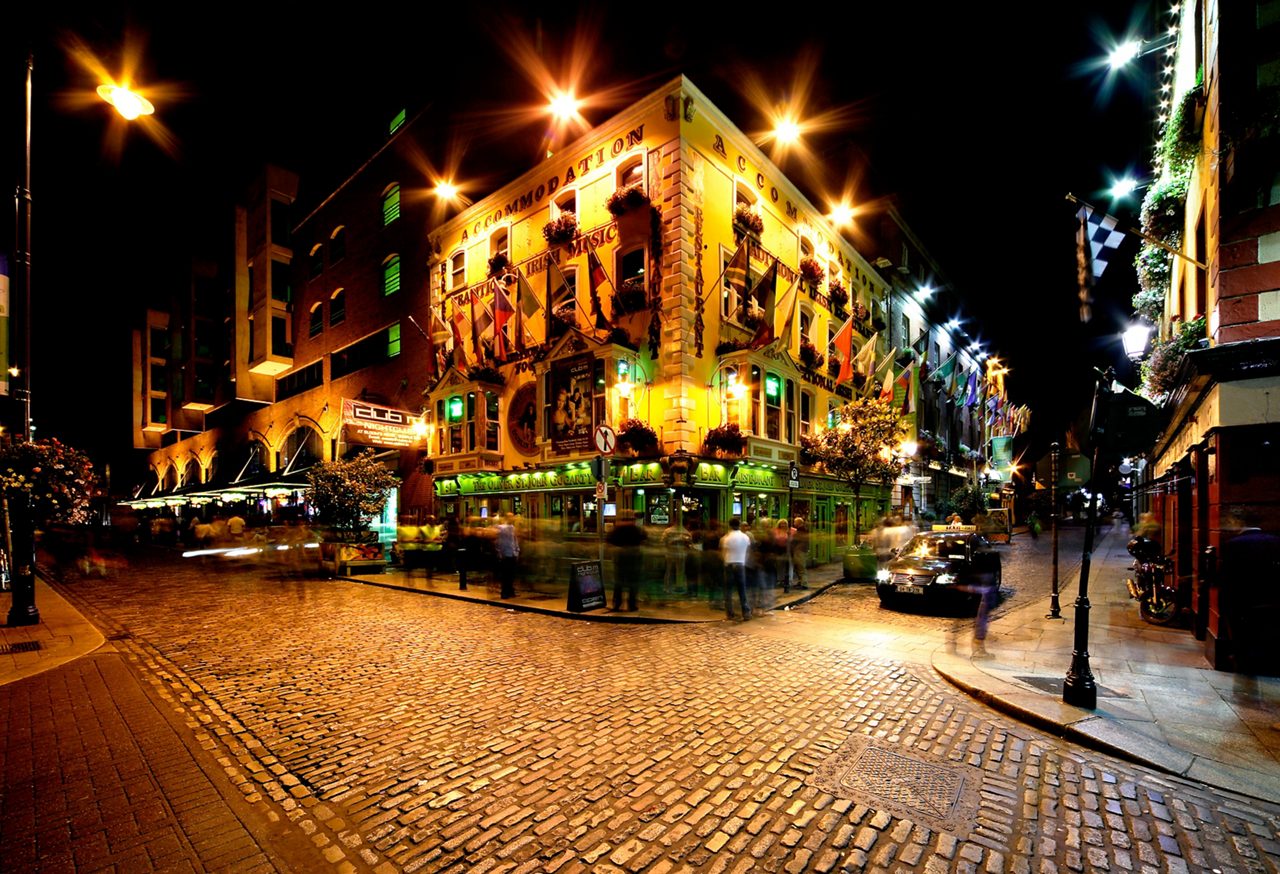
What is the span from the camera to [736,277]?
1822cm

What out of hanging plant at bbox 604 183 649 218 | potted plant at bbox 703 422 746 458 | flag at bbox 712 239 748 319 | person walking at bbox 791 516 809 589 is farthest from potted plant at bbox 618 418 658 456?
hanging plant at bbox 604 183 649 218

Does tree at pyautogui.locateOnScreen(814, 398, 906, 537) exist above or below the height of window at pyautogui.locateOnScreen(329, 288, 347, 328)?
below

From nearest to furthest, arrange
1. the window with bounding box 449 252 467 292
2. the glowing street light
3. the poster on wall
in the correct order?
1. the glowing street light
2. the poster on wall
3. the window with bounding box 449 252 467 292

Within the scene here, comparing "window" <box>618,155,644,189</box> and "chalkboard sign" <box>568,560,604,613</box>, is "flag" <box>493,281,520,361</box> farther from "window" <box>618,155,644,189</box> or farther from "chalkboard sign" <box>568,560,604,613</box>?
"chalkboard sign" <box>568,560,604,613</box>

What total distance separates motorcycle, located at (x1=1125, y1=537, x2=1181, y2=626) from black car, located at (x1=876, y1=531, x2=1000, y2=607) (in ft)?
7.94

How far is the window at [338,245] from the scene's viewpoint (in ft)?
102

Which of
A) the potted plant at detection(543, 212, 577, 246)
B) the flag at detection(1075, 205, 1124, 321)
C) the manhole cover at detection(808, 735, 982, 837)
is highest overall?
the potted plant at detection(543, 212, 577, 246)

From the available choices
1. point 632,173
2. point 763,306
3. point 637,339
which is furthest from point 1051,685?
point 632,173

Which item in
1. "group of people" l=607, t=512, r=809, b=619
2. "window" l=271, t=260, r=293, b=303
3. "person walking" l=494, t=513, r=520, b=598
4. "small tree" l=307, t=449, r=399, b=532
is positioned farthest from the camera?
"window" l=271, t=260, r=293, b=303

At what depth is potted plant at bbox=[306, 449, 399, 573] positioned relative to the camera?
18562mm

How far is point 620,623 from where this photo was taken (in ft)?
34.9

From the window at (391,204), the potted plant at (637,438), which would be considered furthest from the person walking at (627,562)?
the window at (391,204)

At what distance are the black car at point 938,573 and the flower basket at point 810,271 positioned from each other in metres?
12.1

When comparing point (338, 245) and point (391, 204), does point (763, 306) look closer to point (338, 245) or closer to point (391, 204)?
point (391, 204)
